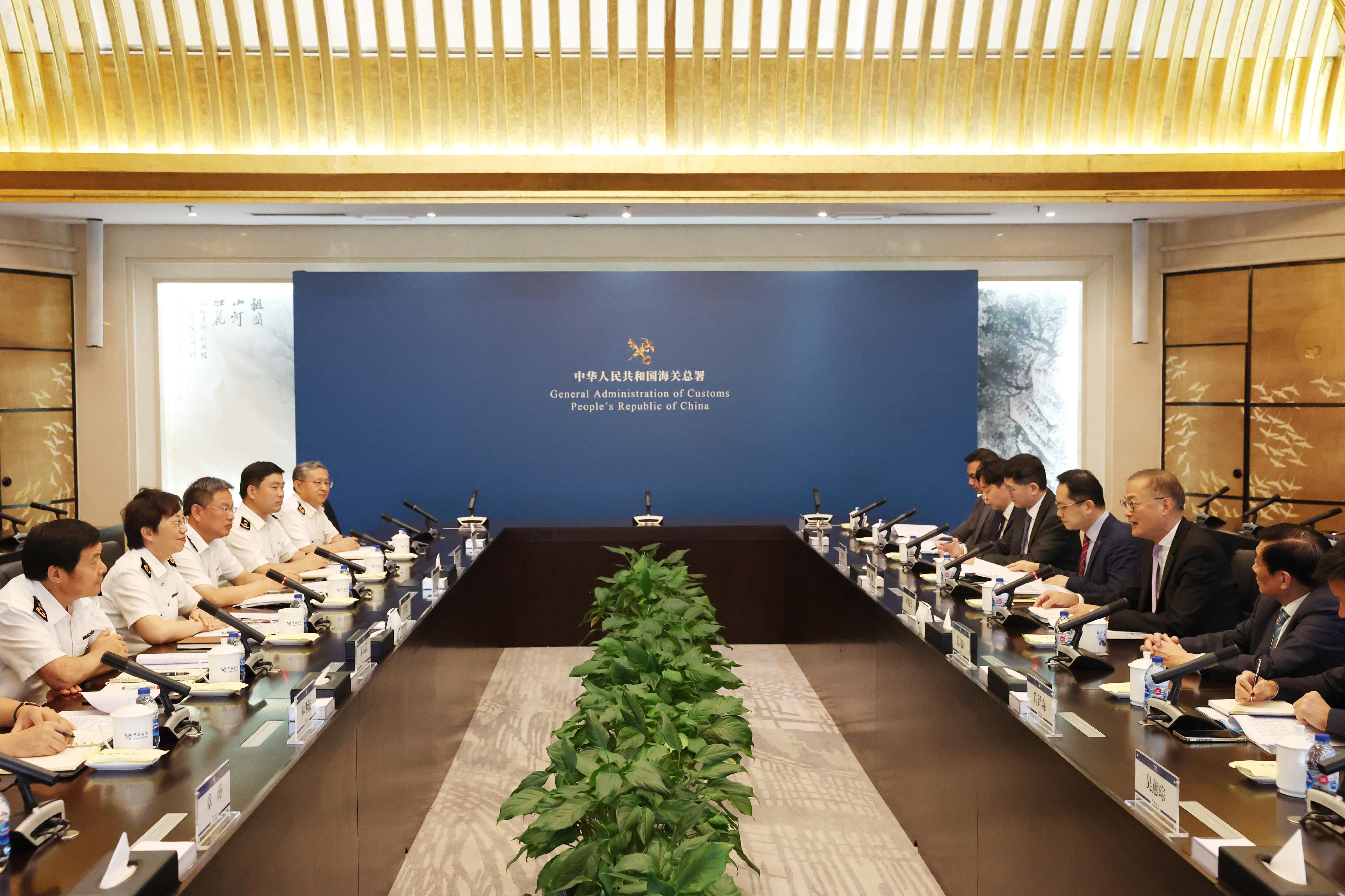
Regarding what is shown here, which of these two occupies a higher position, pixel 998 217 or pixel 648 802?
pixel 998 217

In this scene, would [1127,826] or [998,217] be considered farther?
[998,217]

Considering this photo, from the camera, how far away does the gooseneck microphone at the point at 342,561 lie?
389 centimetres

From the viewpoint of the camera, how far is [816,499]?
6039mm

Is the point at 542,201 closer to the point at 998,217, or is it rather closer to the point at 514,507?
the point at 514,507

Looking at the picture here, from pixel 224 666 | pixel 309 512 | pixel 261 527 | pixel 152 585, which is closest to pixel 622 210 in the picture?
pixel 309 512

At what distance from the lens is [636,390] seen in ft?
22.9

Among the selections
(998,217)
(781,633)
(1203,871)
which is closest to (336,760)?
(1203,871)

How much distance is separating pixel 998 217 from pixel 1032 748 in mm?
5444

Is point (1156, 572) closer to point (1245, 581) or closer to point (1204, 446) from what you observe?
point (1245, 581)

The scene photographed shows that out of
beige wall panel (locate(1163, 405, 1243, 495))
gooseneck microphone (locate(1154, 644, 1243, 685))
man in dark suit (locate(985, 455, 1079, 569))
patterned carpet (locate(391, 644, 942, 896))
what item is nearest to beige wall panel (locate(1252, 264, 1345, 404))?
beige wall panel (locate(1163, 405, 1243, 495))

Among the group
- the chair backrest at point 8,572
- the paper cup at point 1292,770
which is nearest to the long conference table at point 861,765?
the paper cup at point 1292,770

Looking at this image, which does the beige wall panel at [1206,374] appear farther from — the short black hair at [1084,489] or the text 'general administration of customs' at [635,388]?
the short black hair at [1084,489]

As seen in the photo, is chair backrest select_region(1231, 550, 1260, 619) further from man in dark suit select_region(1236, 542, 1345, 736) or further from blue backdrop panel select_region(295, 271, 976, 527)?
blue backdrop panel select_region(295, 271, 976, 527)

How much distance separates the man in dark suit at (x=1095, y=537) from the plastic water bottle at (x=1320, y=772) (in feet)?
7.20
